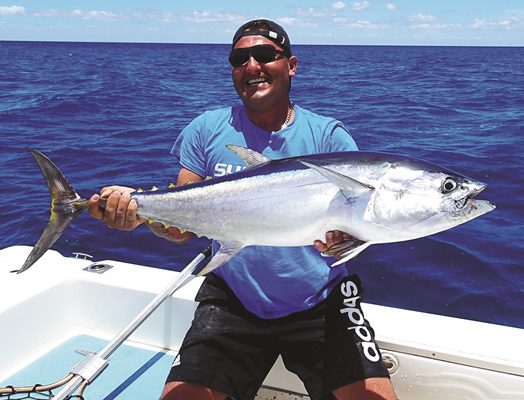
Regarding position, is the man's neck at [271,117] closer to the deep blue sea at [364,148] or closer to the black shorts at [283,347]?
the black shorts at [283,347]

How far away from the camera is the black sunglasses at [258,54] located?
2891 mm

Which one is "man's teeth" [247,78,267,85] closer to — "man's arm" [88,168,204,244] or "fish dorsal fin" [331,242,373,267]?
"man's arm" [88,168,204,244]

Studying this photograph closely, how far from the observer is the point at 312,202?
2.37m

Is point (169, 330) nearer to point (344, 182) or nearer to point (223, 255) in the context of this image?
point (223, 255)

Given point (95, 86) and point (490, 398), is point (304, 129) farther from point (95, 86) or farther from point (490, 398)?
point (95, 86)

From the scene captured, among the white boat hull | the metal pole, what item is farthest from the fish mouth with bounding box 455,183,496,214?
the metal pole

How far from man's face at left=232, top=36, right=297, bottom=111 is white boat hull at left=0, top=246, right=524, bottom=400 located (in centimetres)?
145

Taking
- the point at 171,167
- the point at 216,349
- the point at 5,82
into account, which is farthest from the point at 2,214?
the point at 5,82

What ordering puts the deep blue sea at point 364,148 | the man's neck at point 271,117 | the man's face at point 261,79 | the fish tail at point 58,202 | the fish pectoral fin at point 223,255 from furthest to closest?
the deep blue sea at point 364,148
the man's neck at point 271,117
the man's face at point 261,79
the fish tail at point 58,202
the fish pectoral fin at point 223,255

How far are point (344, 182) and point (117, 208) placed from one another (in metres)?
1.11

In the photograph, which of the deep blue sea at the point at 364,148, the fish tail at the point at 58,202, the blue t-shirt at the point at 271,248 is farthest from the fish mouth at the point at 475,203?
→ the deep blue sea at the point at 364,148

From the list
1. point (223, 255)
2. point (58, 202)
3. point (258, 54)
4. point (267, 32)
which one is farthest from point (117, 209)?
point (267, 32)

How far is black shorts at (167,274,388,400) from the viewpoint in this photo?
2799mm

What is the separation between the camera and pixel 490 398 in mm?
2990
